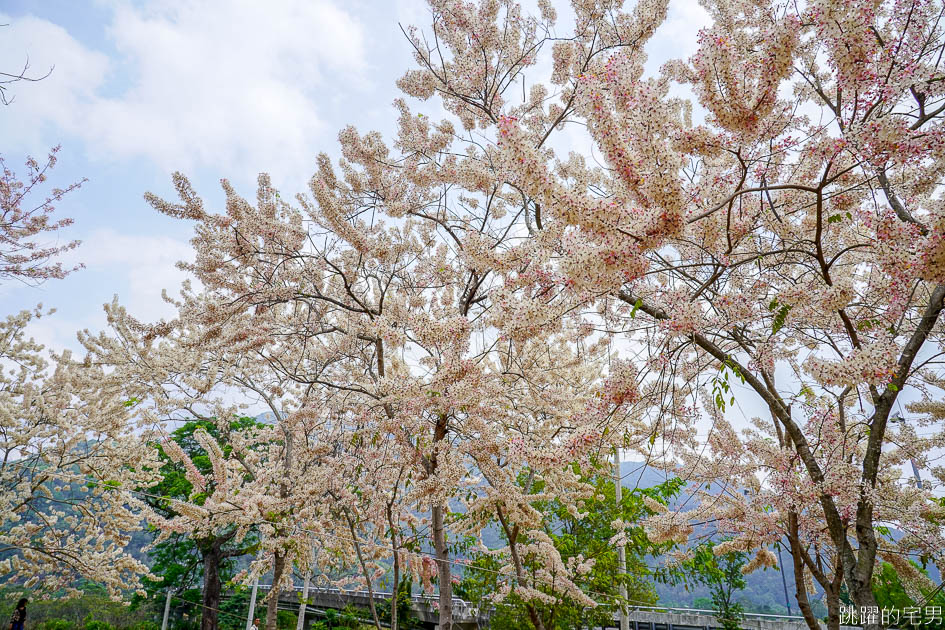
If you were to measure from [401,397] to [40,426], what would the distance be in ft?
20.7

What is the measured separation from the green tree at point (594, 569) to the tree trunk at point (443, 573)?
110 cm

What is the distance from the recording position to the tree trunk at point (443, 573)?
5156mm

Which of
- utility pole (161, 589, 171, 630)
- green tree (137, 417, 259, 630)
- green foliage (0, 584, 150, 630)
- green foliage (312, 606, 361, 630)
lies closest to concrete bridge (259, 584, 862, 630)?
green foliage (312, 606, 361, 630)

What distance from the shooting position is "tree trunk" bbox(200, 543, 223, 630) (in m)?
15.0

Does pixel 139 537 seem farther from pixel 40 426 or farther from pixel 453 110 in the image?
pixel 453 110

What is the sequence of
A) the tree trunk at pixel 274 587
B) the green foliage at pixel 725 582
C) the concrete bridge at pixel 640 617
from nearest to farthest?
the tree trunk at pixel 274 587, the green foliage at pixel 725 582, the concrete bridge at pixel 640 617

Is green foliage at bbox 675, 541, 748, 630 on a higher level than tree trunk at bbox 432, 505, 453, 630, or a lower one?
lower

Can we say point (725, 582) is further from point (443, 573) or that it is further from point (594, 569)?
point (443, 573)

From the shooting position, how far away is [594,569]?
731 centimetres

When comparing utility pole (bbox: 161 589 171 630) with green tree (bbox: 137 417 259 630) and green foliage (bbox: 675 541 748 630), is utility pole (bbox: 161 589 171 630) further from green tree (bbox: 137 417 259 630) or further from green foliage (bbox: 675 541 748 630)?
green foliage (bbox: 675 541 748 630)

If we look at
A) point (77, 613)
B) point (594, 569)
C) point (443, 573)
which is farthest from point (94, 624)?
point (594, 569)

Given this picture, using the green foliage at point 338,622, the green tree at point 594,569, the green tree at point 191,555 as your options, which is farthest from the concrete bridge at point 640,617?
the green tree at point 594,569

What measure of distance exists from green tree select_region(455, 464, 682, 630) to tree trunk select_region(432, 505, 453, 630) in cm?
110

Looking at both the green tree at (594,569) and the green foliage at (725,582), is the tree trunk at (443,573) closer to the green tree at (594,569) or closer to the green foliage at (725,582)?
the green tree at (594,569)
